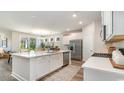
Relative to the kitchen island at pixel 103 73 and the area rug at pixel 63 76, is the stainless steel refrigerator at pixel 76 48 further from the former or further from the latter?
the kitchen island at pixel 103 73

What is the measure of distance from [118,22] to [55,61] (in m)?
3.11

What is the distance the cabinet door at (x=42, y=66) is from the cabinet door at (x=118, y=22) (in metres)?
2.32

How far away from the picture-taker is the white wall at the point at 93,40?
443cm

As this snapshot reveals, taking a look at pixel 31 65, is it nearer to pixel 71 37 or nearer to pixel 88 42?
pixel 88 42

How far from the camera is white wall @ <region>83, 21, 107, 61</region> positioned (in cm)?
443

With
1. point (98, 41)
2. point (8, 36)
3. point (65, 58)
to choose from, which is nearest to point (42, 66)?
point (65, 58)

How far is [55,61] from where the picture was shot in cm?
372

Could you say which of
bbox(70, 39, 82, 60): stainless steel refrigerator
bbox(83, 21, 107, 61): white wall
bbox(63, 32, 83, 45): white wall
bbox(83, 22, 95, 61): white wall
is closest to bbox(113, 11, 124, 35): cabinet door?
bbox(83, 21, 107, 61): white wall

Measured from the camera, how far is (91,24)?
493 centimetres

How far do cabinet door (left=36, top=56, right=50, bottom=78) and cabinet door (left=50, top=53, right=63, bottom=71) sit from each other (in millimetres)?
267

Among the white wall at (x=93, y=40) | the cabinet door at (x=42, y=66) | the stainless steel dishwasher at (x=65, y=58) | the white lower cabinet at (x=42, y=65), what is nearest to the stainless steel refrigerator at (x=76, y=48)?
the white wall at (x=93, y=40)

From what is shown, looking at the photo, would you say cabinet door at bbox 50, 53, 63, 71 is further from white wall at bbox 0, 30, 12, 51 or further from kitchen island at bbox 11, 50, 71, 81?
white wall at bbox 0, 30, 12, 51

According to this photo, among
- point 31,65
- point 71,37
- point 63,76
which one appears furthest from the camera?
point 71,37
